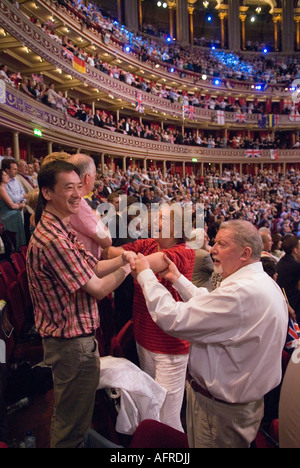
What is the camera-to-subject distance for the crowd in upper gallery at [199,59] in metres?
18.7

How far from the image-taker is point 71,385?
1522 mm

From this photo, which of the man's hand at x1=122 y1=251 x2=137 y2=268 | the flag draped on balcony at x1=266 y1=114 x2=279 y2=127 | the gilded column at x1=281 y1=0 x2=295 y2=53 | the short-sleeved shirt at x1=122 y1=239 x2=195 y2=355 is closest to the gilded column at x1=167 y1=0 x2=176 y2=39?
the flag draped on balcony at x1=266 y1=114 x2=279 y2=127

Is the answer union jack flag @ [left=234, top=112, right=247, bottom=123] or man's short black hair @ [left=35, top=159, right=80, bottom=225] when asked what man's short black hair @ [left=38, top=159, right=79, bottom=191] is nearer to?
man's short black hair @ [left=35, top=159, right=80, bottom=225]

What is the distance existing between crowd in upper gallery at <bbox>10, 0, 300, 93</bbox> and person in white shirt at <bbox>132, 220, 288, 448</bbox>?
668 inches

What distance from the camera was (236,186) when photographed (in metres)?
21.4

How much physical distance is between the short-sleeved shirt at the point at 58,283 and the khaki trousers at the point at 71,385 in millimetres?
64

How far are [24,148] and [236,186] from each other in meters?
13.0

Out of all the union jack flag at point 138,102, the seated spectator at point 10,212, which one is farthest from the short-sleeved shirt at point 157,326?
the union jack flag at point 138,102

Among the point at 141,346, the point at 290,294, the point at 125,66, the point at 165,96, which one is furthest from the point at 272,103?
the point at 141,346

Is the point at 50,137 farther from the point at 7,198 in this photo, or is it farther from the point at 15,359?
the point at 15,359

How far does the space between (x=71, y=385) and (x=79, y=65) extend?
14813 millimetres

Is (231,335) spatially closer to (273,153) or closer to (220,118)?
(220,118)

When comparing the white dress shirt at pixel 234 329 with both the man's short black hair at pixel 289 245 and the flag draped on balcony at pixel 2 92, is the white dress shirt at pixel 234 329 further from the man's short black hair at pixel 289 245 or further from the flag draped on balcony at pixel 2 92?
the flag draped on balcony at pixel 2 92

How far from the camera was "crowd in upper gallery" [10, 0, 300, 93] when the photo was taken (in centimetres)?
1873
